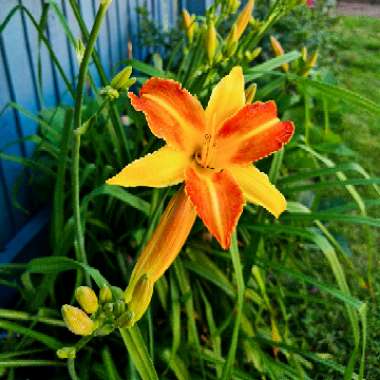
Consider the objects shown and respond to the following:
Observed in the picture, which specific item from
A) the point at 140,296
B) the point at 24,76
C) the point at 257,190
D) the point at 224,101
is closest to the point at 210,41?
the point at 224,101

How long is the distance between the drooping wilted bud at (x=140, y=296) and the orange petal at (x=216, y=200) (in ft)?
0.51

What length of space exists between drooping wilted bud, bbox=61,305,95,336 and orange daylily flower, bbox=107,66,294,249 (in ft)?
0.74

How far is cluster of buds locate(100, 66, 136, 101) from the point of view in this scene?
0.86m

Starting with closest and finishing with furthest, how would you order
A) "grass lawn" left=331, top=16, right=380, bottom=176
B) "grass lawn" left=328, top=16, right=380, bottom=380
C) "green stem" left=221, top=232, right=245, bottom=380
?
"green stem" left=221, top=232, right=245, bottom=380, "grass lawn" left=328, top=16, right=380, bottom=380, "grass lawn" left=331, top=16, right=380, bottom=176

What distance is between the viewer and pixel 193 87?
4.67 feet

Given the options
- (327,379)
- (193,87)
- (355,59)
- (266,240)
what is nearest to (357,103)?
(193,87)

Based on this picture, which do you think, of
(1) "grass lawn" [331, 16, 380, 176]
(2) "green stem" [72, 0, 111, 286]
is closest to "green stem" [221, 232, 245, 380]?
(2) "green stem" [72, 0, 111, 286]

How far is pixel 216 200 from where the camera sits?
2.57ft

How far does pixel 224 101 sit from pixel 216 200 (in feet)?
0.71

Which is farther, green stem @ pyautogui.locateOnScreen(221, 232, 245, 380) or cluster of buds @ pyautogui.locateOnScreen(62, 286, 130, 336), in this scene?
green stem @ pyautogui.locateOnScreen(221, 232, 245, 380)

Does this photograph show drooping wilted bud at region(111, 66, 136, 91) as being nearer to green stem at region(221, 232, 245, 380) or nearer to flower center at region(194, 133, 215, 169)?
flower center at region(194, 133, 215, 169)

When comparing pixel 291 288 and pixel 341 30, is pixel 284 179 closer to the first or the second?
pixel 291 288

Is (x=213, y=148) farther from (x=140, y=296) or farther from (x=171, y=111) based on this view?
(x=140, y=296)

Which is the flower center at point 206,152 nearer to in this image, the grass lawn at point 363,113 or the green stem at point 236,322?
the green stem at point 236,322
